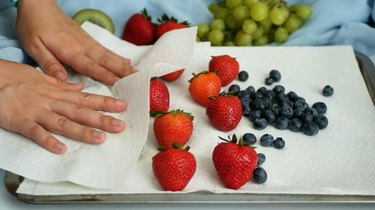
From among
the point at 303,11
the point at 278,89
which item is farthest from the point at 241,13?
the point at 278,89

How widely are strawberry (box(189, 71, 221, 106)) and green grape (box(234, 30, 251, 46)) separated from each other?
0.72 feet

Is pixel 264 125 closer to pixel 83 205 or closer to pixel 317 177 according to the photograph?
pixel 317 177

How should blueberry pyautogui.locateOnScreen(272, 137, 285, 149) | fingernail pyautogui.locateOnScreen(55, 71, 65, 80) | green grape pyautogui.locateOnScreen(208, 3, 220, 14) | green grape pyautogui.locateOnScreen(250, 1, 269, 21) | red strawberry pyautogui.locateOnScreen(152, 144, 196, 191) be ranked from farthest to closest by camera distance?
green grape pyautogui.locateOnScreen(208, 3, 220, 14)
green grape pyautogui.locateOnScreen(250, 1, 269, 21)
fingernail pyautogui.locateOnScreen(55, 71, 65, 80)
blueberry pyautogui.locateOnScreen(272, 137, 285, 149)
red strawberry pyautogui.locateOnScreen(152, 144, 196, 191)

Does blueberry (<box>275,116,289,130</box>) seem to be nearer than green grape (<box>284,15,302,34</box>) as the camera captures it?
Yes

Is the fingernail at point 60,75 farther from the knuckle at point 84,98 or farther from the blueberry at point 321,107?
the blueberry at point 321,107

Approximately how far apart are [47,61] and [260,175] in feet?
1.47

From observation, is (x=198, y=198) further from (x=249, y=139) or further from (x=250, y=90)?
(x=250, y=90)

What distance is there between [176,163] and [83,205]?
144 millimetres

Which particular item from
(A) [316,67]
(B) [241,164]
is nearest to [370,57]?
(A) [316,67]

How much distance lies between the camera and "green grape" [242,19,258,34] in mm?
1083

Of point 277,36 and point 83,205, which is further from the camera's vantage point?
point 277,36

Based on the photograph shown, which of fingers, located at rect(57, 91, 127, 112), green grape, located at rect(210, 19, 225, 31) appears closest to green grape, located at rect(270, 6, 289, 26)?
green grape, located at rect(210, 19, 225, 31)

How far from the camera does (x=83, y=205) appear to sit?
0.72 metres

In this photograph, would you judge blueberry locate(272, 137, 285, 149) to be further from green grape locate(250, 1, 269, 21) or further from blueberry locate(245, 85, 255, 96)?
green grape locate(250, 1, 269, 21)
